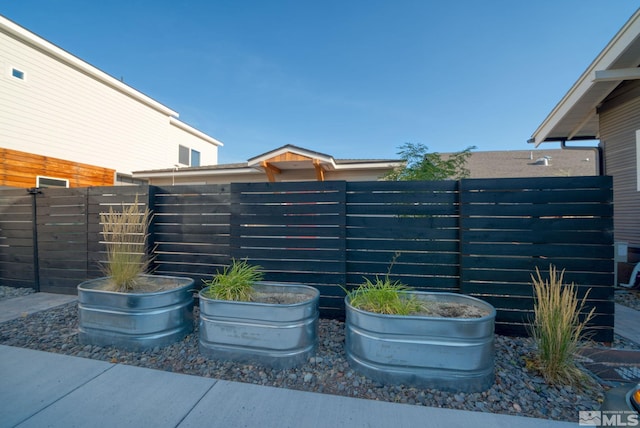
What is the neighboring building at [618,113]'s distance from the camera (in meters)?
4.15

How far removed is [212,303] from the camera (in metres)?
2.33

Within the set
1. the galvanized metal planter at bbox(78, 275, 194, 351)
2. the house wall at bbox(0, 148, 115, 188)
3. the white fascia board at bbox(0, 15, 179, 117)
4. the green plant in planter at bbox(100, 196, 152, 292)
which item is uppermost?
the white fascia board at bbox(0, 15, 179, 117)

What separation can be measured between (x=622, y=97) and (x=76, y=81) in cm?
1404

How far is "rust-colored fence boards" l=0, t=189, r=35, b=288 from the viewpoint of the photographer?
175 inches

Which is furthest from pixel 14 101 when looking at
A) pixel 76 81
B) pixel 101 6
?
pixel 101 6

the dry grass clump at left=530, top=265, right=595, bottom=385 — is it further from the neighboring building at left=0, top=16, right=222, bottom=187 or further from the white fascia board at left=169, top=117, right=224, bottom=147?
the white fascia board at left=169, top=117, right=224, bottom=147

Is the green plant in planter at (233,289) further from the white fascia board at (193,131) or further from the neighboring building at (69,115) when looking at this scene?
the white fascia board at (193,131)

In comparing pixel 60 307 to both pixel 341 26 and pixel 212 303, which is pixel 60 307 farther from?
pixel 341 26

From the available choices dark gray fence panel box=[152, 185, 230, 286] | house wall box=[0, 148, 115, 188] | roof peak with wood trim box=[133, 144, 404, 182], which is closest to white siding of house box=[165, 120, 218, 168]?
house wall box=[0, 148, 115, 188]

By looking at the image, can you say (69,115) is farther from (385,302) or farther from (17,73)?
(385,302)

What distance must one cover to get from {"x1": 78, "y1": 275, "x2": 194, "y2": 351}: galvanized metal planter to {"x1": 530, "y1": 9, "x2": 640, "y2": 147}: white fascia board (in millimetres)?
6842

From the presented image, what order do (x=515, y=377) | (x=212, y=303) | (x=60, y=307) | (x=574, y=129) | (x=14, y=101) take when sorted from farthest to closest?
(x=14, y=101)
(x=574, y=129)
(x=60, y=307)
(x=212, y=303)
(x=515, y=377)

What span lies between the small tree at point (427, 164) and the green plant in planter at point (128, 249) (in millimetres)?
3675

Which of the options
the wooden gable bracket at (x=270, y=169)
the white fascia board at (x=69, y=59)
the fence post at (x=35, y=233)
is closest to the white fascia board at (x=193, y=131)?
the white fascia board at (x=69, y=59)
